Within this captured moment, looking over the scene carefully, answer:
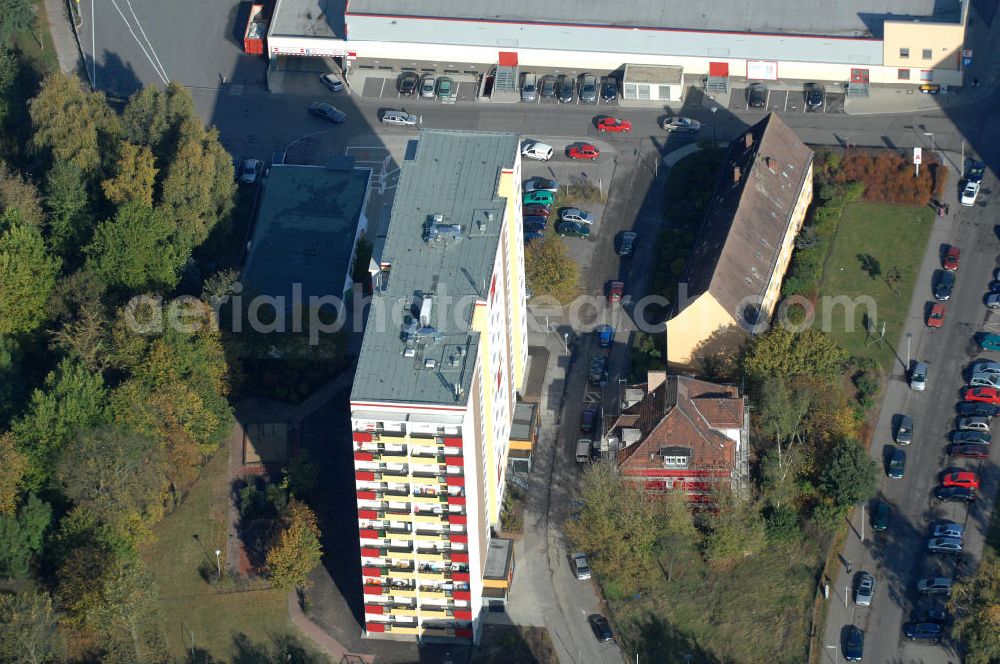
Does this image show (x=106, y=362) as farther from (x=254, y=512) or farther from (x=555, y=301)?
(x=555, y=301)

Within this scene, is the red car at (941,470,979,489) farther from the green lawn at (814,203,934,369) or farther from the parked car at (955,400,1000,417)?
the green lawn at (814,203,934,369)

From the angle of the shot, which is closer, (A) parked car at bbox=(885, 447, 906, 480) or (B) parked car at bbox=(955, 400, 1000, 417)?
(A) parked car at bbox=(885, 447, 906, 480)

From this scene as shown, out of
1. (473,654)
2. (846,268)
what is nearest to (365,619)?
(473,654)

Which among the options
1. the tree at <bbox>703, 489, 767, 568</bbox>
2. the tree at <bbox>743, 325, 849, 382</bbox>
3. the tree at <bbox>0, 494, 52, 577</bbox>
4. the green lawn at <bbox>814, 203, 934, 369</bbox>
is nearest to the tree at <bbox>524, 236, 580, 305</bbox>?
the tree at <bbox>743, 325, 849, 382</bbox>

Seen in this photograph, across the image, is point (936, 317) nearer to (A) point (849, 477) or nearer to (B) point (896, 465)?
(B) point (896, 465)

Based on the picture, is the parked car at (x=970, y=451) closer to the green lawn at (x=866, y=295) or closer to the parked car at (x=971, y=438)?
the parked car at (x=971, y=438)
